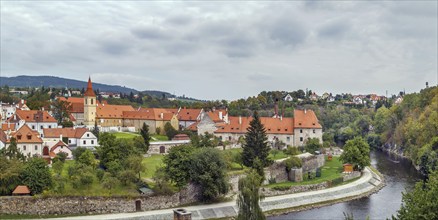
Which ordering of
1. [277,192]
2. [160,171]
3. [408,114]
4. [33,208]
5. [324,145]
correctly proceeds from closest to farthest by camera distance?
[33,208] < [160,171] < [277,192] < [324,145] < [408,114]

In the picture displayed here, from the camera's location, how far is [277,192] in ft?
128

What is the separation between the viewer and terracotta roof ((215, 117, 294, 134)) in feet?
194

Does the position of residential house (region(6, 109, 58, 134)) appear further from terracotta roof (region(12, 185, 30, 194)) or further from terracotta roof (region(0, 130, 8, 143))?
terracotta roof (region(12, 185, 30, 194))

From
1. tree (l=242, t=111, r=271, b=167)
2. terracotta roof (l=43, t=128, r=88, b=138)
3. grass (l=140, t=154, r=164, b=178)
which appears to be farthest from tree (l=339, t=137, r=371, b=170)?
terracotta roof (l=43, t=128, r=88, b=138)

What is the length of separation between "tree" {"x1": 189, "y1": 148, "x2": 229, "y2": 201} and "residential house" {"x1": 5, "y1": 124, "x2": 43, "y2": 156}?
17258mm

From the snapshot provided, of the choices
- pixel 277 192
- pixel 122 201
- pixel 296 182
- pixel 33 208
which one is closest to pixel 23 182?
pixel 33 208

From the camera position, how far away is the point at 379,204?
3650 cm

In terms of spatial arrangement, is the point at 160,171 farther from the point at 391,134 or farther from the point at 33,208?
the point at 391,134

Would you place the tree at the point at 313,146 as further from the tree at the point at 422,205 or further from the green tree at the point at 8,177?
the tree at the point at 422,205

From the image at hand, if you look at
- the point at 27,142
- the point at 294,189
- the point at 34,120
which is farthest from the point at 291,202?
the point at 34,120

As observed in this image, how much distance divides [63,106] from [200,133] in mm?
20543

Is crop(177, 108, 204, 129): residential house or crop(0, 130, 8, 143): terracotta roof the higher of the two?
crop(177, 108, 204, 129): residential house

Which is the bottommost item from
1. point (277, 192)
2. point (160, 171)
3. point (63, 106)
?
point (277, 192)

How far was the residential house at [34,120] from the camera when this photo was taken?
5344 cm
